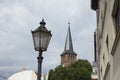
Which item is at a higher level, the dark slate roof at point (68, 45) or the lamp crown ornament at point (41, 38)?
the dark slate roof at point (68, 45)

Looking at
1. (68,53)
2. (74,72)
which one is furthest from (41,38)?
(68,53)

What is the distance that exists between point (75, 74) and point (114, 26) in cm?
5720

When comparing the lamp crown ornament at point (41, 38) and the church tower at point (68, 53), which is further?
the church tower at point (68, 53)

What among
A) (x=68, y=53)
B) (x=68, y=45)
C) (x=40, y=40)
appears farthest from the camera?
(x=68, y=53)

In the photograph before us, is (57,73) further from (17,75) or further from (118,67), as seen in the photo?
(118,67)

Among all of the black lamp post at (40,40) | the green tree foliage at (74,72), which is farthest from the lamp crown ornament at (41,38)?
the green tree foliage at (74,72)

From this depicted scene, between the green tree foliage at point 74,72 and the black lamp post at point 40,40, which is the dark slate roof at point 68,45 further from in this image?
the black lamp post at point 40,40

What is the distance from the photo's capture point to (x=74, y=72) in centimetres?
6906

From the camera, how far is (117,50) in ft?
35.4

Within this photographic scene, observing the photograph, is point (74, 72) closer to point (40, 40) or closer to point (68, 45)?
point (40, 40)

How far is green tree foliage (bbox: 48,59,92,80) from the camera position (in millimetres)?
68812

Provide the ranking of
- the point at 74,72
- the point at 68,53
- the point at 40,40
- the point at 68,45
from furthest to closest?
the point at 68,53 → the point at 68,45 → the point at 74,72 → the point at 40,40

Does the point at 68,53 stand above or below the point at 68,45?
below

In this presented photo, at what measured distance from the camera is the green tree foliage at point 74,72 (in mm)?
68812
